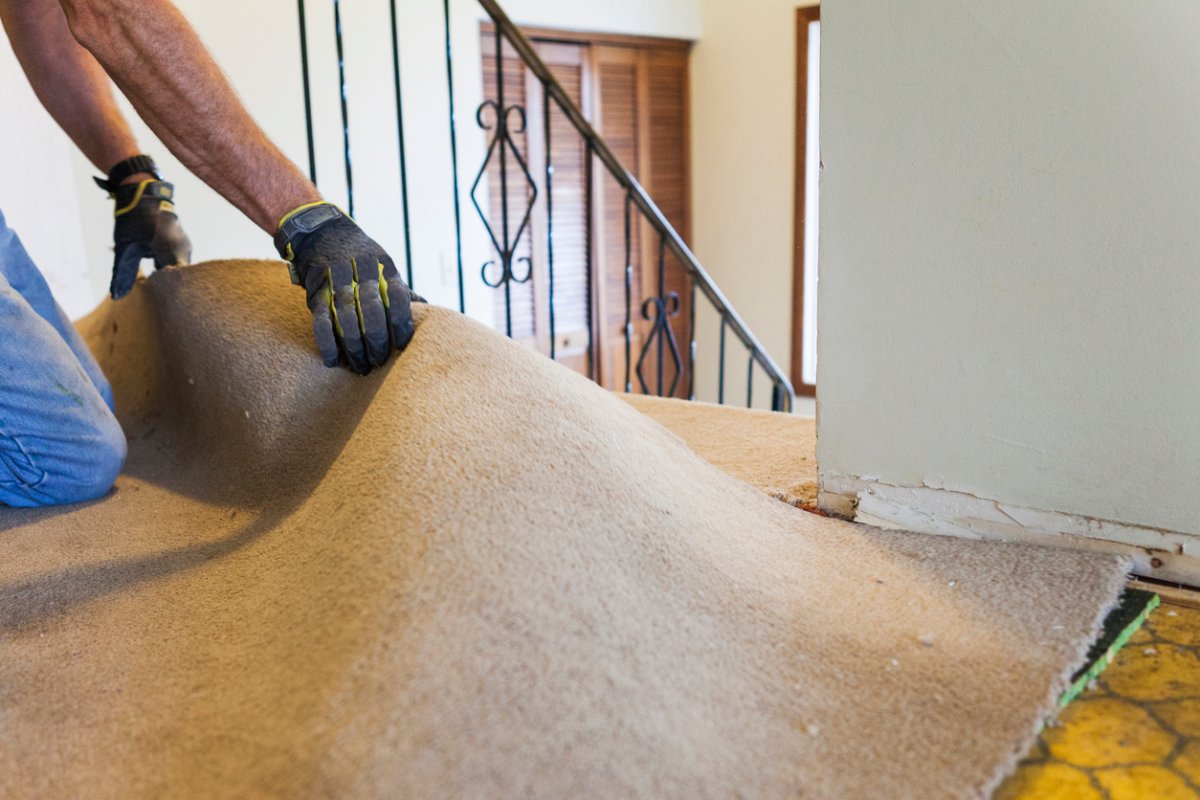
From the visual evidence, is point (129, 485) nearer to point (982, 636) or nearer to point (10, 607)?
point (10, 607)

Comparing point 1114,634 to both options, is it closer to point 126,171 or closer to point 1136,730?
point 1136,730

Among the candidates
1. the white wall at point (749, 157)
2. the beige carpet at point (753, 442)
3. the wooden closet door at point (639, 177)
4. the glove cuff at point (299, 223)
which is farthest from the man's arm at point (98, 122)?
the white wall at point (749, 157)

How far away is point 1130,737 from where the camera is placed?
840 mm

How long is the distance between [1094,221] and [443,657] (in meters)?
0.80

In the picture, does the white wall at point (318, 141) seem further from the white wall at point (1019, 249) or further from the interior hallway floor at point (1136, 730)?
the interior hallway floor at point (1136, 730)

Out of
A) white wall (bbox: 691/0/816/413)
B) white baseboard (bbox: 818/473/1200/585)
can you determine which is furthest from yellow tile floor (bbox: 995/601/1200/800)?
white wall (bbox: 691/0/816/413)

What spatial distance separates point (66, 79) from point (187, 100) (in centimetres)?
64

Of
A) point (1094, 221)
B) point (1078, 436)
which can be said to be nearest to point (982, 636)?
point (1078, 436)

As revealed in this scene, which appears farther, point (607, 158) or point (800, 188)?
point (800, 188)

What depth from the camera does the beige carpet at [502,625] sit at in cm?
75

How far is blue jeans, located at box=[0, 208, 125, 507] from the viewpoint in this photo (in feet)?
4.29

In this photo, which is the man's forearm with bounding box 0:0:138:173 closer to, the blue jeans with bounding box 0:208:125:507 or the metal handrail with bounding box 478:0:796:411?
the blue jeans with bounding box 0:208:125:507

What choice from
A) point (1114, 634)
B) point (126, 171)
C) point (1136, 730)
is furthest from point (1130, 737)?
point (126, 171)

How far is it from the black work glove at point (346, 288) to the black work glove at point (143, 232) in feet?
1.76
